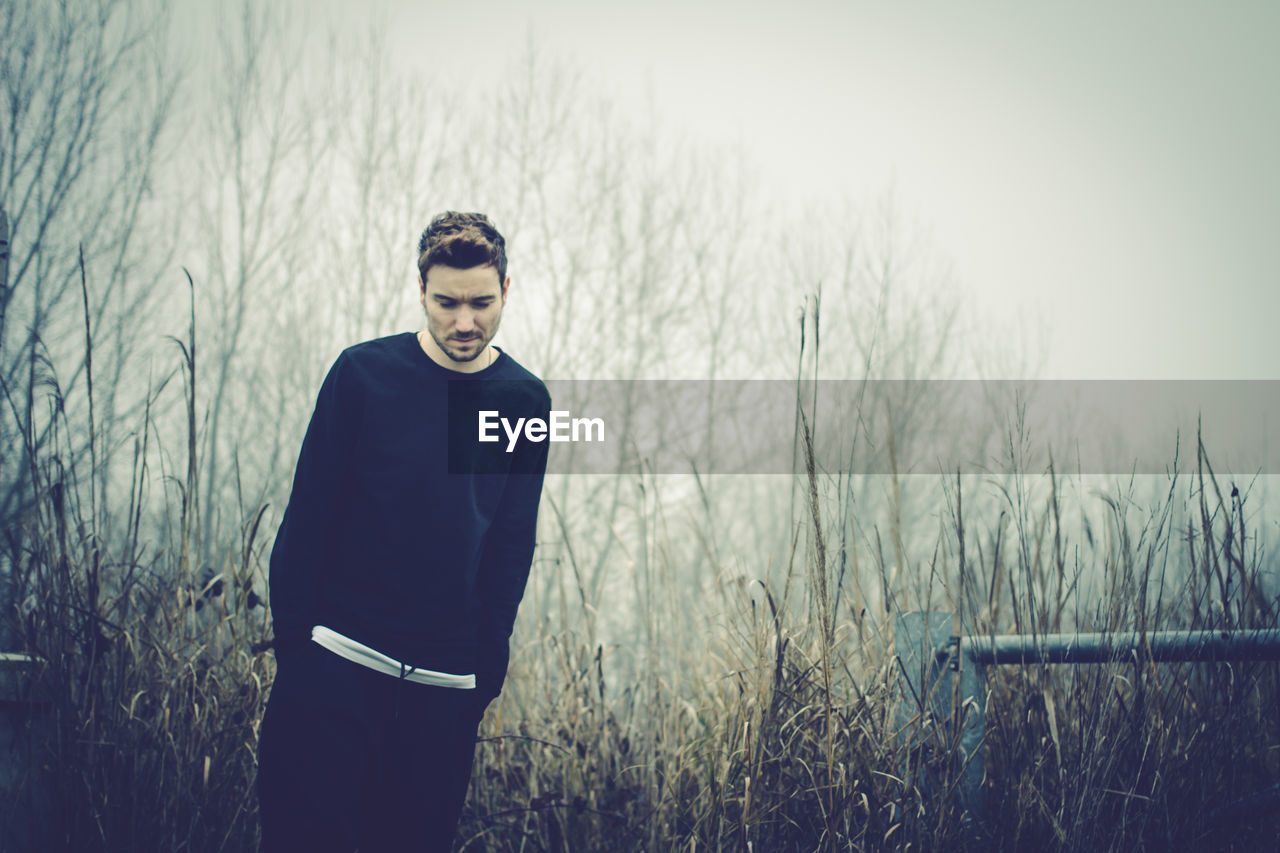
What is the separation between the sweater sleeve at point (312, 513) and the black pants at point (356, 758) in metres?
0.07

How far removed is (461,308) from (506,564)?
0.51m

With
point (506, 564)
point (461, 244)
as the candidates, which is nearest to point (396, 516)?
point (506, 564)

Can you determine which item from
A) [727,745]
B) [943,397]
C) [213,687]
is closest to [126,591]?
[213,687]

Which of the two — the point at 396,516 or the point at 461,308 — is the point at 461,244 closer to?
the point at 461,308

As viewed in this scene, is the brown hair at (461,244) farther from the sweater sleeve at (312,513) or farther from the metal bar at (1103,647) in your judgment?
the metal bar at (1103,647)

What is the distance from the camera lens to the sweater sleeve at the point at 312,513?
55.3 inches

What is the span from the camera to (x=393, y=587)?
147cm

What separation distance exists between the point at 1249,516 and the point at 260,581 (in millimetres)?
2803

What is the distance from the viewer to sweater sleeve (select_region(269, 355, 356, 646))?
1405 mm

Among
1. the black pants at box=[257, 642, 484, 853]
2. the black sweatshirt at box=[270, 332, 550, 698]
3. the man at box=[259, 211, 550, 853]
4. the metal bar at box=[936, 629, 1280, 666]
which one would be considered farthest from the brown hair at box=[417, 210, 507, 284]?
the metal bar at box=[936, 629, 1280, 666]

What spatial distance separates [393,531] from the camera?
1.48 m

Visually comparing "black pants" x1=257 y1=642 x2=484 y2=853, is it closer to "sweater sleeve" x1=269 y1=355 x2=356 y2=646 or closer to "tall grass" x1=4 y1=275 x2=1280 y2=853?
"sweater sleeve" x1=269 y1=355 x2=356 y2=646

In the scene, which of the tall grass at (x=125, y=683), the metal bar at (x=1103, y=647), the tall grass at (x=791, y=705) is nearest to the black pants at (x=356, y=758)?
the tall grass at (x=125, y=683)

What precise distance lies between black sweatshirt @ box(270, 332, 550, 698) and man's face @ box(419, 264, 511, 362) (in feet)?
0.26
